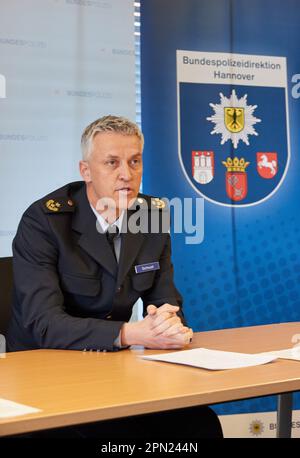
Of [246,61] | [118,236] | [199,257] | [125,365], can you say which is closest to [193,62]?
[246,61]

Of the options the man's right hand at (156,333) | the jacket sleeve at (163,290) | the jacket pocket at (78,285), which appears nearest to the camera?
the man's right hand at (156,333)

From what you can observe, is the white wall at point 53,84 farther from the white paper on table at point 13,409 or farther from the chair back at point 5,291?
the white paper on table at point 13,409

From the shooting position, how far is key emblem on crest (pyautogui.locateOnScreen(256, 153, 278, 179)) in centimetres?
413

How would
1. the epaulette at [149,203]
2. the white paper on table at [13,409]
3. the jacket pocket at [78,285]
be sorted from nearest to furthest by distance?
the white paper on table at [13,409] → the jacket pocket at [78,285] → the epaulette at [149,203]

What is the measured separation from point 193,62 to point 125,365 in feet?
9.00

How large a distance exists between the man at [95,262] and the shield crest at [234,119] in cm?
168

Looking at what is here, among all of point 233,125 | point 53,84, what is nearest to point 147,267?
point 53,84

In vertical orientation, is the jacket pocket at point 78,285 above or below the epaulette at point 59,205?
below

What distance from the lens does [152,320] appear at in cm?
196

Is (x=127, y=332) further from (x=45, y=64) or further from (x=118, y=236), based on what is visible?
(x=45, y=64)

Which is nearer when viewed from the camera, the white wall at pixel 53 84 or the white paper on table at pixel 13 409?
the white paper on table at pixel 13 409

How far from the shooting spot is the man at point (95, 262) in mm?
1980

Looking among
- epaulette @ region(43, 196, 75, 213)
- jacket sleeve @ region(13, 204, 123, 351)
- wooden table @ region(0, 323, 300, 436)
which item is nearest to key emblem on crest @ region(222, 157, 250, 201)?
epaulette @ region(43, 196, 75, 213)

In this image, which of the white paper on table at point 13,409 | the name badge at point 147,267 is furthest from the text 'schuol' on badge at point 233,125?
the white paper on table at point 13,409
